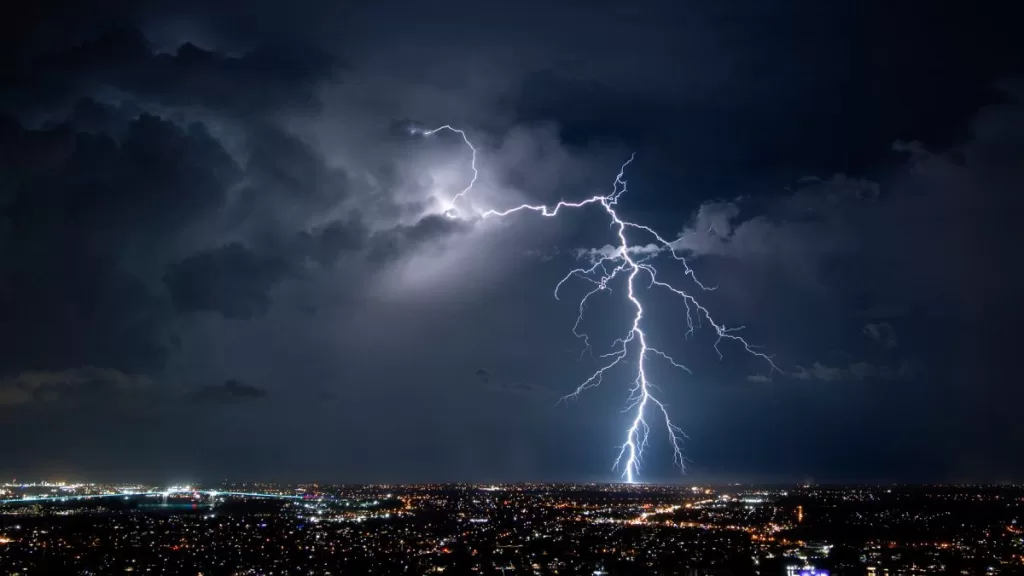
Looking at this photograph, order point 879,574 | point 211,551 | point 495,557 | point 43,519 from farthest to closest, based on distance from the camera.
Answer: point 43,519
point 211,551
point 495,557
point 879,574

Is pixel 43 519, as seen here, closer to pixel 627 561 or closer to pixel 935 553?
pixel 627 561

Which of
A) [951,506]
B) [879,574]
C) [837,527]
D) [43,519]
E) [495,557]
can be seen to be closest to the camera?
[879,574]

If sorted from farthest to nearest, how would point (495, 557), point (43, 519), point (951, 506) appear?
point (951, 506), point (43, 519), point (495, 557)

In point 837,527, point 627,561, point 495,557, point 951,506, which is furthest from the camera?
point 951,506

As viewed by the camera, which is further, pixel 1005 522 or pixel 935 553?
pixel 1005 522

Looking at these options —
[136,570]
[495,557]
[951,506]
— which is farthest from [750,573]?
[951,506]

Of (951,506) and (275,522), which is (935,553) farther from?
(275,522)

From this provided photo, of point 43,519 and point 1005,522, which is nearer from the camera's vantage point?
point 1005,522

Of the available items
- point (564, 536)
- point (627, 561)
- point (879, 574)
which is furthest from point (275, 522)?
point (879, 574)

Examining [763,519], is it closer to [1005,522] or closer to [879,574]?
[1005,522]
